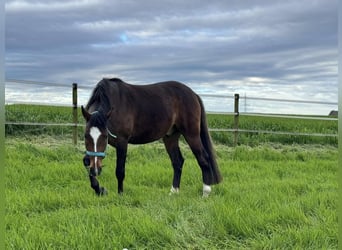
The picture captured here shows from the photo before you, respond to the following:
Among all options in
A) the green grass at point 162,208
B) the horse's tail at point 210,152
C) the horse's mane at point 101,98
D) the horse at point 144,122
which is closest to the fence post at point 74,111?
the green grass at point 162,208

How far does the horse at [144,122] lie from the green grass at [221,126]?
434cm

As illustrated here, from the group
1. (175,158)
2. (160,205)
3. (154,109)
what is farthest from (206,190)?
(154,109)

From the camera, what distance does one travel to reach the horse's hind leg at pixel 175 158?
5.19m

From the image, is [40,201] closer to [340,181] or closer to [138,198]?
[138,198]

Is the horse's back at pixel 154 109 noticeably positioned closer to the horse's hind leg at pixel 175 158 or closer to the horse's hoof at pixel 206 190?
the horse's hind leg at pixel 175 158

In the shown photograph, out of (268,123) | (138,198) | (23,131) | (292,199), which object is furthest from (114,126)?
(268,123)

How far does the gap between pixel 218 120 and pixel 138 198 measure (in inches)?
317

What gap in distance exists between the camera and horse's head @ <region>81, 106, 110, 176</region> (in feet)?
12.6

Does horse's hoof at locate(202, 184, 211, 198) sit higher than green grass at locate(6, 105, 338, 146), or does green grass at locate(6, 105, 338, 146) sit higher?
green grass at locate(6, 105, 338, 146)

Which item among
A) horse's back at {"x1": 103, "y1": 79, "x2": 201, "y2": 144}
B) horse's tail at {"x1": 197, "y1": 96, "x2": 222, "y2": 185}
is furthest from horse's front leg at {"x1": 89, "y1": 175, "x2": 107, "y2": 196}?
horse's tail at {"x1": 197, "y1": 96, "x2": 222, "y2": 185}

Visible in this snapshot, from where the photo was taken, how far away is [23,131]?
9047mm

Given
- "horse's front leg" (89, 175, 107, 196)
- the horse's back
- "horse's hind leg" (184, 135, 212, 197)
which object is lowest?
"horse's front leg" (89, 175, 107, 196)

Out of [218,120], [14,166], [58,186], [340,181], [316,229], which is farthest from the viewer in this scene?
[218,120]

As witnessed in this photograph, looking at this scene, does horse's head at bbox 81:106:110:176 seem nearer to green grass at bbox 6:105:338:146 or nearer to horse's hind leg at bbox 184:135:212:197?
horse's hind leg at bbox 184:135:212:197
